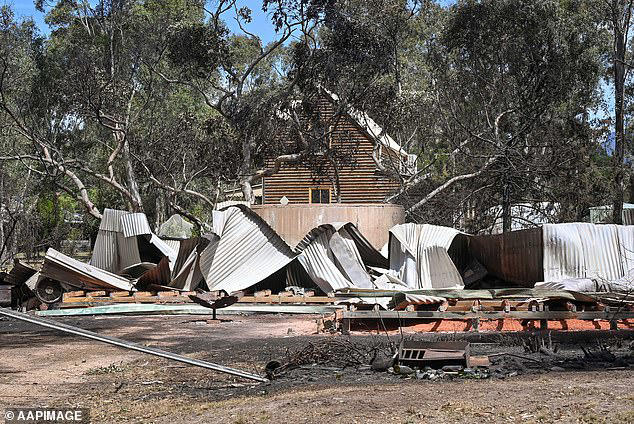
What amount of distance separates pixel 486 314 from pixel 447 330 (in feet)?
2.44

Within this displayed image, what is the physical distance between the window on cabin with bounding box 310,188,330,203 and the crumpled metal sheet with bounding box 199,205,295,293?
1797cm

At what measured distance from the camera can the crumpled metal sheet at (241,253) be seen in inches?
778

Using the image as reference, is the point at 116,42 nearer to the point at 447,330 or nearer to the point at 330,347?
the point at 447,330

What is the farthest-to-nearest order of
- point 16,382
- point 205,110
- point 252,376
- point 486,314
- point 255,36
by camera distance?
point 205,110
point 255,36
point 486,314
point 16,382
point 252,376

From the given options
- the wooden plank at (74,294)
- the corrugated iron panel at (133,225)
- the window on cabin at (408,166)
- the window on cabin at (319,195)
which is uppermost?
the window on cabin at (408,166)

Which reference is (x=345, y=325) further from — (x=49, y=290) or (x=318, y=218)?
(x=49, y=290)

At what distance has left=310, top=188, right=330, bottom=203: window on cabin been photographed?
38375mm

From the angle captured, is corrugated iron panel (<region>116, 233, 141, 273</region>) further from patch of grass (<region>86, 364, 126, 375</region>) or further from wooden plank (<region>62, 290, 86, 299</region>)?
patch of grass (<region>86, 364, 126, 375</region>)

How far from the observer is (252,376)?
8.68 meters

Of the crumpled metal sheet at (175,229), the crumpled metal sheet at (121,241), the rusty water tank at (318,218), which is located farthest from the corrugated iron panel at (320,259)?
the crumpled metal sheet at (175,229)

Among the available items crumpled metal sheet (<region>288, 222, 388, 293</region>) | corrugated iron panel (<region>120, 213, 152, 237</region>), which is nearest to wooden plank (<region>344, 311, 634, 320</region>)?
crumpled metal sheet (<region>288, 222, 388, 293</region>)

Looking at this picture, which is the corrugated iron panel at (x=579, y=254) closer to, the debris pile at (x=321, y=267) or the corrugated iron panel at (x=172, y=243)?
the debris pile at (x=321, y=267)

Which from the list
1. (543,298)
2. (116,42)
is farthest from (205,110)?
(543,298)

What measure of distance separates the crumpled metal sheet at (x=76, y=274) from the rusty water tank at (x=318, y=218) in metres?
4.01
